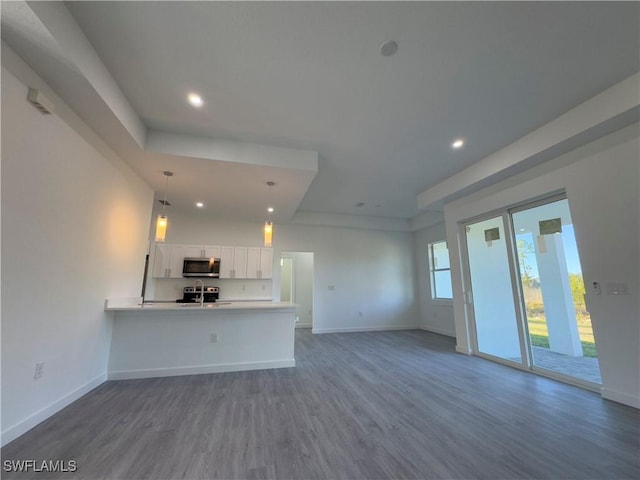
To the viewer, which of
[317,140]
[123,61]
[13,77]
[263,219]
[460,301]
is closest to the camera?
[13,77]

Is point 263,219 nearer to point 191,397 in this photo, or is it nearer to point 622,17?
point 191,397

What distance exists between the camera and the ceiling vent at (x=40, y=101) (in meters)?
1.91

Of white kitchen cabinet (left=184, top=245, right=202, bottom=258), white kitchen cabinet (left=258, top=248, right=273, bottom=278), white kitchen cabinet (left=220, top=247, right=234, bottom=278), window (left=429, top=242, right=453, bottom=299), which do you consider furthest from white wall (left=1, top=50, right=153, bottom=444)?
window (left=429, top=242, right=453, bottom=299)

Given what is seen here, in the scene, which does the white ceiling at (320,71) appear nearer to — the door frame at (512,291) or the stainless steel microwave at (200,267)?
the door frame at (512,291)

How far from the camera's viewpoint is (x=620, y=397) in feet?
8.27

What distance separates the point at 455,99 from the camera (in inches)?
102

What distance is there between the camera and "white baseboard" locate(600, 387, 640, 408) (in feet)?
7.95

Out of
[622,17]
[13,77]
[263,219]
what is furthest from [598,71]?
[263,219]

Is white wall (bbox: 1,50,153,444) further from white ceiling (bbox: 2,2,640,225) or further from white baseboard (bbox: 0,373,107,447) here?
white ceiling (bbox: 2,2,640,225)

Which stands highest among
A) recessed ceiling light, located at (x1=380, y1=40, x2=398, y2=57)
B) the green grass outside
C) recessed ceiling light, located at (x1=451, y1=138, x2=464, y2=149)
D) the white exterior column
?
recessed ceiling light, located at (x1=451, y1=138, x2=464, y2=149)

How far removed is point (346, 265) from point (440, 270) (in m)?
2.41

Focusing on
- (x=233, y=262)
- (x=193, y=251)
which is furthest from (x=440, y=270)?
(x=193, y=251)

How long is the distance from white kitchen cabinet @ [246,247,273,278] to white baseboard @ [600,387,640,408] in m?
5.46

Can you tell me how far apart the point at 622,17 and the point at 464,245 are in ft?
10.8
